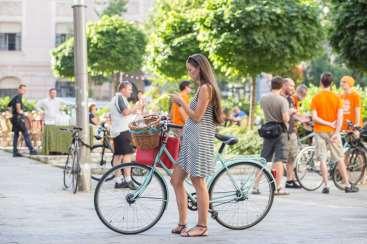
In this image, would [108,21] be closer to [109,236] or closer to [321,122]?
[321,122]

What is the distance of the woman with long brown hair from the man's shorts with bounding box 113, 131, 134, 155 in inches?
200

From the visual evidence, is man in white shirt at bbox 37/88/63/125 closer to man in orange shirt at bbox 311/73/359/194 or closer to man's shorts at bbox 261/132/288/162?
man in orange shirt at bbox 311/73/359/194

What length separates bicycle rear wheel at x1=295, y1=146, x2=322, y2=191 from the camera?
609 inches

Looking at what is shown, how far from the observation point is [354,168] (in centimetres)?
1546

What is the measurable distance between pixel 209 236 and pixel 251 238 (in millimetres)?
411

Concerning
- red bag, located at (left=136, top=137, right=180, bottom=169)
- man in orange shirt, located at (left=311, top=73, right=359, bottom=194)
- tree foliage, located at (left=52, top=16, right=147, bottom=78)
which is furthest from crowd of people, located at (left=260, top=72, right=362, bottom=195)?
tree foliage, located at (left=52, top=16, right=147, bottom=78)

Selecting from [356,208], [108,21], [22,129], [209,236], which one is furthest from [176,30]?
[209,236]

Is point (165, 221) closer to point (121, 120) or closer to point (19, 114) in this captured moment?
point (121, 120)

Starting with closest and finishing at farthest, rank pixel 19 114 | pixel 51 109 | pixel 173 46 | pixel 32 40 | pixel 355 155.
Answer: pixel 355 155
pixel 51 109
pixel 19 114
pixel 173 46
pixel 32 40

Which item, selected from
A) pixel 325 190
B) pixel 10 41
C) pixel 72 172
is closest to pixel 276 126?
pixel 325 190

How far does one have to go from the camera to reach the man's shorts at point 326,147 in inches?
580

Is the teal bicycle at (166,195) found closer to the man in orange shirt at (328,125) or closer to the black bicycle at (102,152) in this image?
the man in orange shirt at (328,125)

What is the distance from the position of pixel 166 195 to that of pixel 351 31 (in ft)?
31.8

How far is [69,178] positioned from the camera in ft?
48.7
